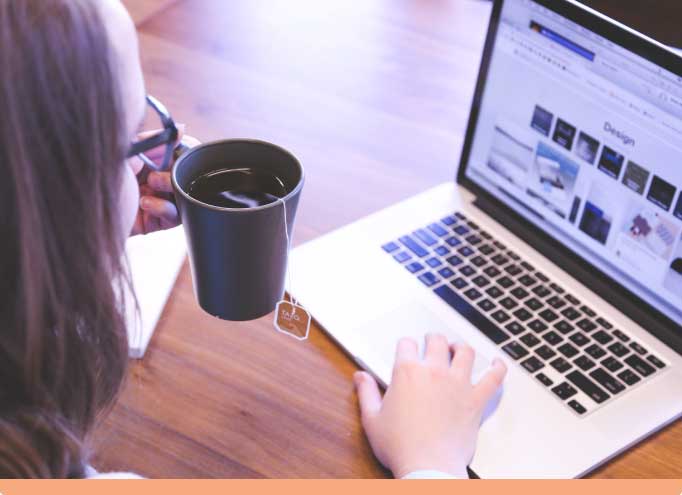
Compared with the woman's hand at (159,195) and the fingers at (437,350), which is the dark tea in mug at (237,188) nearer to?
the woman's hand at (159,195)

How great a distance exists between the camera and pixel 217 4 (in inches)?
55.2

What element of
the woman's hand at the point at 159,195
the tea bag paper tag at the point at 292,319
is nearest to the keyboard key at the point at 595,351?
the tea bag paper tag at the point at 292,319

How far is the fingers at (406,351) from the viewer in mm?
Result: 778

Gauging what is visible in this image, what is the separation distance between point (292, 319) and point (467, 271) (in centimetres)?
26

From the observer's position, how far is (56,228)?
1.67 ft

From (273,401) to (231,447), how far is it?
0.07m

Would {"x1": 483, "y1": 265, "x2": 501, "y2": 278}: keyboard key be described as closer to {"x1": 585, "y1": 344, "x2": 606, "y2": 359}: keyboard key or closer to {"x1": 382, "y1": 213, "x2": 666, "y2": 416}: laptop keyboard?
{"x1": 382, "y1": 213, "x2": 666, "y2": 416}: laptop keyboard

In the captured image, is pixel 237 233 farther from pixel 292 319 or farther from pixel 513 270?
pixel 513 270

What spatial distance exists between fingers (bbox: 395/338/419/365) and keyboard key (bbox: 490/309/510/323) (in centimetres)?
12

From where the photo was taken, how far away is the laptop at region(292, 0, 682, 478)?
764mm

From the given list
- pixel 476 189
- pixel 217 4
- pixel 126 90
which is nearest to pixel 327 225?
pixel 476 189

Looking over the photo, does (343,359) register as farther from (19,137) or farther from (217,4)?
(217,4)

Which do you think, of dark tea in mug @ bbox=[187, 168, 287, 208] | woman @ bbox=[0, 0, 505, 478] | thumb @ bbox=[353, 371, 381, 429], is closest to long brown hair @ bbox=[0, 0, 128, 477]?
woman @ bbox=[0, 0, 505, 478]

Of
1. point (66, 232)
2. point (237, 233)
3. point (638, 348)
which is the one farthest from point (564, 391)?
point (66, 232)
